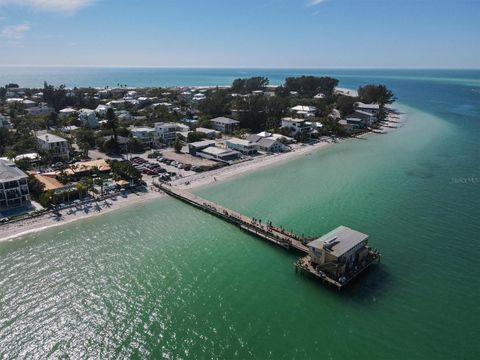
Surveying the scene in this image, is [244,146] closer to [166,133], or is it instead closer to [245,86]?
→ [166,133]

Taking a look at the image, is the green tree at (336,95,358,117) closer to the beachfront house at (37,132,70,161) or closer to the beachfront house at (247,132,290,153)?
the beachfront house at (247,132,290,153)

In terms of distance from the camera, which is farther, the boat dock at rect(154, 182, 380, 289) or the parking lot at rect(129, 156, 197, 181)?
the parking lot at rect(129, 156, 197, 181)

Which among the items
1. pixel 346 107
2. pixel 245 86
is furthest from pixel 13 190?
pixel 245 86

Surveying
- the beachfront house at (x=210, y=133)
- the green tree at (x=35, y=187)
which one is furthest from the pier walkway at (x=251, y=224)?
the beachfront house at (x=210, y=133)

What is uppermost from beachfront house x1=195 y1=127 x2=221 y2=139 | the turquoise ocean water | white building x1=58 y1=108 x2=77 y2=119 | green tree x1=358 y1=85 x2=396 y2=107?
green tree x1=358 y1=85 x2=396 y2=107

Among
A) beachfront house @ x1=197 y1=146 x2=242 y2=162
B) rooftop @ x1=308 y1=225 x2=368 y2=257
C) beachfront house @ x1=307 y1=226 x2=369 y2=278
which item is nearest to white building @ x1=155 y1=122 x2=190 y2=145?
beachfront house @ x1=197 y1=146 x2=242 y2=162

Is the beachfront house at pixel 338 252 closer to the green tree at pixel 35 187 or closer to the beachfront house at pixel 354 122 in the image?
the green tree at pixel 35 187

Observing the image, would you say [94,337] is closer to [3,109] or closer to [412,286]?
[412,286]
